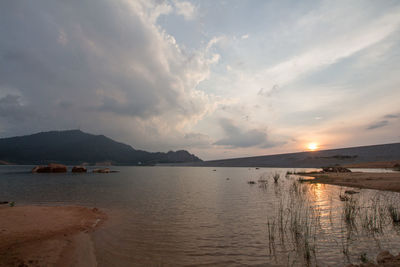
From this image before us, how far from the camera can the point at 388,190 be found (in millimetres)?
18953

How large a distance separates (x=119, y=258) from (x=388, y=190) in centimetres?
2427

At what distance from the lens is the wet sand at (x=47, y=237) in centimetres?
623

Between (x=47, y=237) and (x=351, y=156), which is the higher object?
(x=351, y=156)

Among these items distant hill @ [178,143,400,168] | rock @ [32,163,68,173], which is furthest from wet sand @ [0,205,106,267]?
distant hill @ [178,143,400,168]

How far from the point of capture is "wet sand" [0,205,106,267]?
6.23 meters

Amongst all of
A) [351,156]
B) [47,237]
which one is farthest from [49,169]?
[351,156]

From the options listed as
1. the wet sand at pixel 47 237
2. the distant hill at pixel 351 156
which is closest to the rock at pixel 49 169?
the wet sand at pixel 47 237

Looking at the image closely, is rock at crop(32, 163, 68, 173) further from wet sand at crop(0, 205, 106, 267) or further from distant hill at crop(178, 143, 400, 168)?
distant hill at crop(178, 143, 400, 168)

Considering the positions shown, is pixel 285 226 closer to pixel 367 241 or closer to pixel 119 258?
pixel 367 241

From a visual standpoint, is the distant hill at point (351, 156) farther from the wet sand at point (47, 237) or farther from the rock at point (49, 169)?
the rock at point (49, 169)

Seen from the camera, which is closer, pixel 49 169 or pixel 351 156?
pixel 49 169

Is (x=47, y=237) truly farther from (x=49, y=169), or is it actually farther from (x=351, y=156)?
(x=351, y=156)

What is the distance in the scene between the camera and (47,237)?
807cm

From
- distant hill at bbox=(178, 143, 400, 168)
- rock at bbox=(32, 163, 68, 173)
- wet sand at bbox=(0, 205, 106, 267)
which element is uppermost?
distant hill at bbox=(178, 143, 400, 168)
